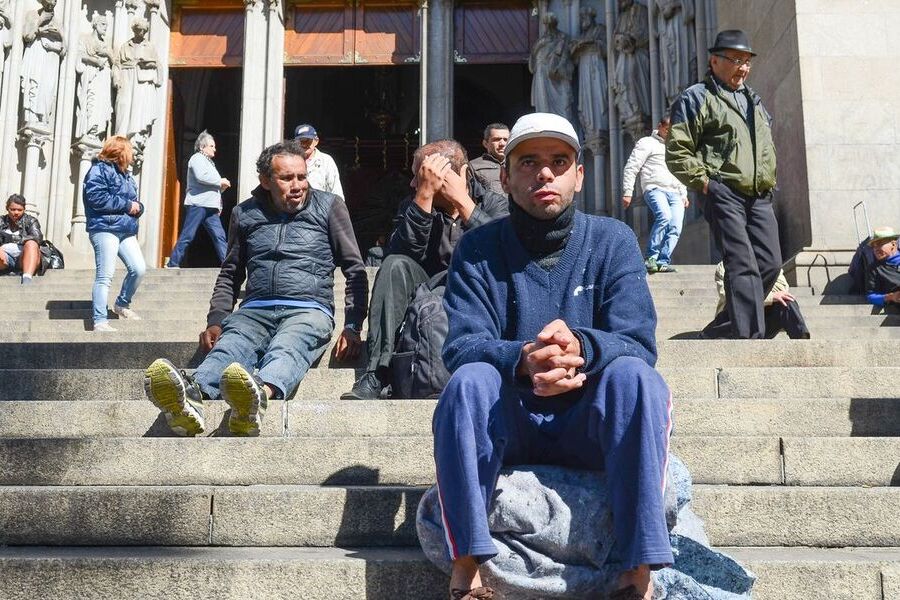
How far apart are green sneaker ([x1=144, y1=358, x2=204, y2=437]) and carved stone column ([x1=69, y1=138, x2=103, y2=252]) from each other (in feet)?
33.3

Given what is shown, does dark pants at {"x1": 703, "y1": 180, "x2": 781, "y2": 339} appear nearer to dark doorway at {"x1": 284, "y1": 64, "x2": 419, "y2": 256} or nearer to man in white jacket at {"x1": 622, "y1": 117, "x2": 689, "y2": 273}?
man in white jacket at {"x1": 622, "y1": 117, "x2": 689, "y2": 273}

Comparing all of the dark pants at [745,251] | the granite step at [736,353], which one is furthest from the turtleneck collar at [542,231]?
the dark pants at [745,251]

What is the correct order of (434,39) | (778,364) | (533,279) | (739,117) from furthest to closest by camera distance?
(434,39)
(739,117)
(778,364)
(533,279)

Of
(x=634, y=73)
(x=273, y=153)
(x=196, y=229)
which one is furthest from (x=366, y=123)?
(x=273, y=153)

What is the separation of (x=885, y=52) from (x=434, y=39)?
7666mm

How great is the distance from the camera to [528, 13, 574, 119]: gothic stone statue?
13594mm

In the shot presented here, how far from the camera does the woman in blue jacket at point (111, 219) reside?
688 cm

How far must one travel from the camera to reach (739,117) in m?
5.46

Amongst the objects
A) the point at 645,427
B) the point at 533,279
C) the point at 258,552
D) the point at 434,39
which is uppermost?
the point at 434,39

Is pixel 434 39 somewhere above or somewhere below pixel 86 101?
above

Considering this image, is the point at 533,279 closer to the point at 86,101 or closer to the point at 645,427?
the point at 645,427

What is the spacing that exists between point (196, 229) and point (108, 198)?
314 cm

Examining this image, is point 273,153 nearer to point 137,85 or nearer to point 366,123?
point 137,85

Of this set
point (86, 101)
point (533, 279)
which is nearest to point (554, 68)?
point (86, 101)
